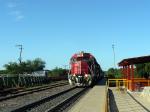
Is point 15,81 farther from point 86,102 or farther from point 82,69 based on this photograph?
point 86,102

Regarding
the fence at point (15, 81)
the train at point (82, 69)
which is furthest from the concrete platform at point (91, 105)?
the fence at point (15, 81)

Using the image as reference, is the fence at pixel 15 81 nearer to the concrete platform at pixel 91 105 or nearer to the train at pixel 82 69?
the train at pixel 82 69

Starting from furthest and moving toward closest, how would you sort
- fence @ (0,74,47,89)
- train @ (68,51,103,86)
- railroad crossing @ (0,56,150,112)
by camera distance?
train @ (68,51,103,86) → fence @ (0,74,47,89) → railroad crossing @ (0,56,150,112)

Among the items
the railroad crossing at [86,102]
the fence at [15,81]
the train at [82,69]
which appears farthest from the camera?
the train at [82,69]

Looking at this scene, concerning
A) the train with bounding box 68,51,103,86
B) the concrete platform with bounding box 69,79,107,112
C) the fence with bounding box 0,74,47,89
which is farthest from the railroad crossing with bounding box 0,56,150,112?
the fence with bounding box 0,74,47,89

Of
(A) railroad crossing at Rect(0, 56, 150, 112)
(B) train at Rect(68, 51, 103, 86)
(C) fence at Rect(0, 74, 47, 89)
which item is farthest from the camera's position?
(B) train at Rect(68, 51, 103, 86)

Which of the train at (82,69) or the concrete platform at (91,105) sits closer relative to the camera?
the concrete platform at (91,105)

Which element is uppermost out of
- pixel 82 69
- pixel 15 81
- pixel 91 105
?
pixel 82 69

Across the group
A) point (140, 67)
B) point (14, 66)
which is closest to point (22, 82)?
point (140, 67)

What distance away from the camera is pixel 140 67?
2288 inches

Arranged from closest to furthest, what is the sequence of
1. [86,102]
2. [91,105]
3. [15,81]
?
[91,105] → [86,102] → [15,81]

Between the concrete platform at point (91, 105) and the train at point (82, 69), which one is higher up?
the train at point (82, 69)

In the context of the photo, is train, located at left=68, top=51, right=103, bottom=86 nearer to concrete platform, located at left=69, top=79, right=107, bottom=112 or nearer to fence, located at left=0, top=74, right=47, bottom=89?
fence, located at left=0, top=74, right=47, bottom=89

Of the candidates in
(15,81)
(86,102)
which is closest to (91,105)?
(86,102)
